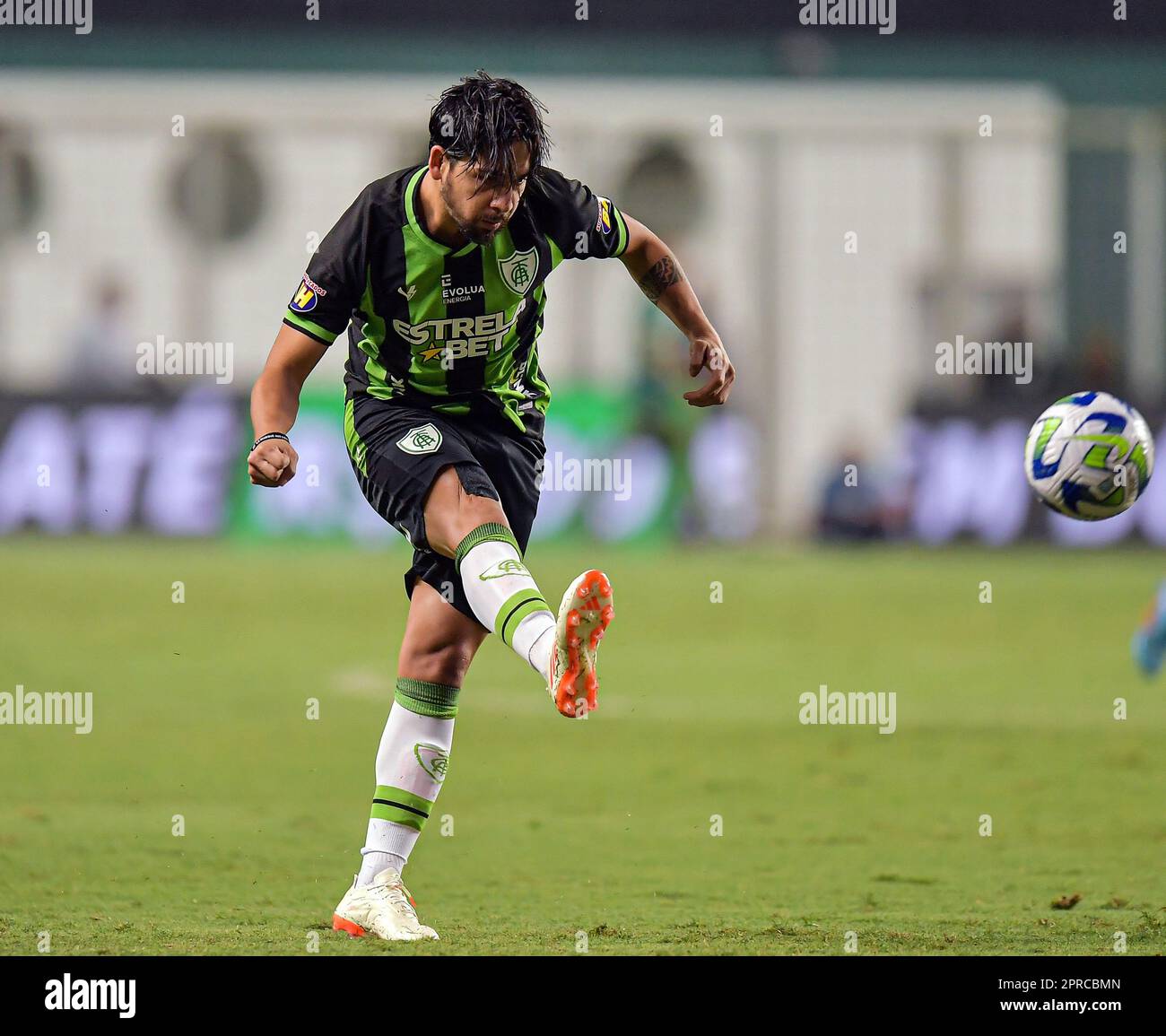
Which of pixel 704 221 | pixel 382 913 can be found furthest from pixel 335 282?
pixel 704 221

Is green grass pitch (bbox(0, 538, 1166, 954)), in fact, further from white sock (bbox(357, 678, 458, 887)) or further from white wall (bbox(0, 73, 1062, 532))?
white wall (bbox(0, 73, 1062, 532))

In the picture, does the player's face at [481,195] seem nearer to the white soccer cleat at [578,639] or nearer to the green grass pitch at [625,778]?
the white soccer cleat at [578,639]

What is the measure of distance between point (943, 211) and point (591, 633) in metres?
19.1

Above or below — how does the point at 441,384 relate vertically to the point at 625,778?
above

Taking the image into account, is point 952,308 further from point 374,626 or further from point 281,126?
point 374,626

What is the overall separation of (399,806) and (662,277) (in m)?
1.83

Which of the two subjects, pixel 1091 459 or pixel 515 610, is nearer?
pixel 515 610

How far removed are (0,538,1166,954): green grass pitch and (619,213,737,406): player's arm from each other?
1.60 metres

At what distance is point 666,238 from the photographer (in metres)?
24.7

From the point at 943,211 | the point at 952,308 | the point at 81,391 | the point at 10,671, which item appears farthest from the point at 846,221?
the point at 10,671

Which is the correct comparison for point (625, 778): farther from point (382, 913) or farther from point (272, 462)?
point (272, 462)

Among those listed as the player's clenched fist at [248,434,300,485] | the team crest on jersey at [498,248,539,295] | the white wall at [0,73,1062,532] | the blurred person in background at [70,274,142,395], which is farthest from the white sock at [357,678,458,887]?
the blurred person in background at [70,274,142,395]

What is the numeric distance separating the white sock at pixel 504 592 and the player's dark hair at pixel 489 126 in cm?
98

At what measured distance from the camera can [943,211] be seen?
75.9ft
